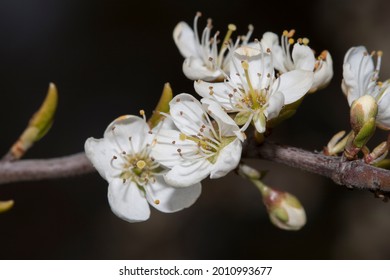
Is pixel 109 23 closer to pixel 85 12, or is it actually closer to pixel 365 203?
pixel 85 12

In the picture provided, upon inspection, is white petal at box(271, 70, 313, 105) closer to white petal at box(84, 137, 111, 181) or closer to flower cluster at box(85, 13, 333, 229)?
flower cluster at box(85, 13, 333, 229)

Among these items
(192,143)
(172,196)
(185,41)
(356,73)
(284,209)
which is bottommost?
(284,209)

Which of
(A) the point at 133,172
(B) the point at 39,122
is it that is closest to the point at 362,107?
(A) the point at 133,172

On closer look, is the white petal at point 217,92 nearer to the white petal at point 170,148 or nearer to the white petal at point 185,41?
the white petal at point 170,148

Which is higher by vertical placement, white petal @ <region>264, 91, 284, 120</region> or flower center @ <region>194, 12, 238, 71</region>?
flower center @ <region>194, 12, 238, 71</region>

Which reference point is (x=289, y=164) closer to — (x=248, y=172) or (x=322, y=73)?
(x=248, y=172)

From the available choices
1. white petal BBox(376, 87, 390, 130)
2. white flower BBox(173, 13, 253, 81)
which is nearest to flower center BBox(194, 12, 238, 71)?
white flower BBox(173, 13, 253, 81)
